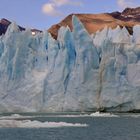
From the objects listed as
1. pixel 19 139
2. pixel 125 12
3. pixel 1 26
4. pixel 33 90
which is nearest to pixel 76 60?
pixel 33 90

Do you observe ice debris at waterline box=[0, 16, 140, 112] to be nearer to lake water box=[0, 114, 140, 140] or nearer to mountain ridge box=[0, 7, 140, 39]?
lake water box=[0, 114, 140, 140]

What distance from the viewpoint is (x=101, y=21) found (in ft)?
333

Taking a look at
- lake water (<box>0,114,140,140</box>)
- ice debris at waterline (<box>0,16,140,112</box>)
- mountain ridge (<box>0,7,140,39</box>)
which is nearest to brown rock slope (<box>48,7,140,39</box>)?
mountain ridge (<box>0,7,140,39</box>)

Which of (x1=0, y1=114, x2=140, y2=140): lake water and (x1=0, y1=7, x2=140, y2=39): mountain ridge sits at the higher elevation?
(x1=0, y1=7, x2=140, y2=39): mountain ridge

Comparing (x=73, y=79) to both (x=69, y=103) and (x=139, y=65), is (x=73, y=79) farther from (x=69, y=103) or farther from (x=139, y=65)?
(x=139, y=65)

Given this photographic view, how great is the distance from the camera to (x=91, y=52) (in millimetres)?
45781

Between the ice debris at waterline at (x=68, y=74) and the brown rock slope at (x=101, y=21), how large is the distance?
118ft

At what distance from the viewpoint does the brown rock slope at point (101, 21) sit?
9169 cm

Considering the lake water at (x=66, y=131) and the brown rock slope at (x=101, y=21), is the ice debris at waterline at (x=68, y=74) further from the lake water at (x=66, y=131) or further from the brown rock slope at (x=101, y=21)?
the brown rock slope at (x=101, y=21)

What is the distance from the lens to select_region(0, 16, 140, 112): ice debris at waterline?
4475 centimetres

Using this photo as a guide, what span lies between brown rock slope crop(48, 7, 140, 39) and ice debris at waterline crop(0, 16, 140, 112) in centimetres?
3598

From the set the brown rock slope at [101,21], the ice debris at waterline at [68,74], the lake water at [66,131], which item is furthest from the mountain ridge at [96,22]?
the lake water at [66,131]

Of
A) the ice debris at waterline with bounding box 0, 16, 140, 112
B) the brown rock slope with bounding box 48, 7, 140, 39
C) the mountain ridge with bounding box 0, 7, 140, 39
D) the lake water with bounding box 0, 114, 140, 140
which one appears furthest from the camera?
the mountain ridge with bounding box 0, 7, 140, 39

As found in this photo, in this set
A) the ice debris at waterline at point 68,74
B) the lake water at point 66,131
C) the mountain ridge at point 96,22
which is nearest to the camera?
the lake water at point 66,131
